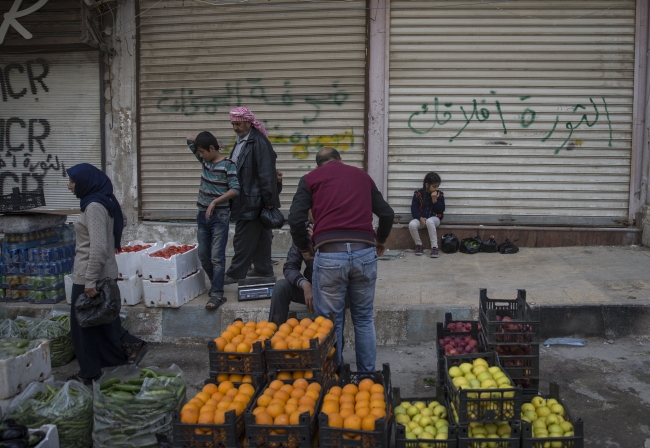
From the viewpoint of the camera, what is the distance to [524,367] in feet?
13.7

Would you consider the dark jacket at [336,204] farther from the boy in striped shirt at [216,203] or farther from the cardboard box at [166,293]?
the cardboard box at [166,293]

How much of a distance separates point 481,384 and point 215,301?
353cm

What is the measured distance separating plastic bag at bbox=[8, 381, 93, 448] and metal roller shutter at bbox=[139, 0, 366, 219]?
17.6 ft

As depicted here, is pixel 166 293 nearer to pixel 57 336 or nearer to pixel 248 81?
pixel 57 336

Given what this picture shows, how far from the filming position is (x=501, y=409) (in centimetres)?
332

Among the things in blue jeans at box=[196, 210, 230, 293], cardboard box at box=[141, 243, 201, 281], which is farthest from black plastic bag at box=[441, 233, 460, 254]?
cardboard box at box=[141, 243, 201, 281]

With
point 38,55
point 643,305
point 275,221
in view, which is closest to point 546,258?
point 643,305

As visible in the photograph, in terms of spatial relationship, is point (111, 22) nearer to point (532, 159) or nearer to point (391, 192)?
point (391, 192)

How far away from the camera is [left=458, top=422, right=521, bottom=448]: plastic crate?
320 centimetres

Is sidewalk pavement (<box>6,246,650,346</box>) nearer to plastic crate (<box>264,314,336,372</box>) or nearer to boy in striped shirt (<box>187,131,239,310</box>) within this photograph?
boy in striped shirt (<box>187,131,239,310</box>)

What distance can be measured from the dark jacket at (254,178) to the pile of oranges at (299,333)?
95.1 inches

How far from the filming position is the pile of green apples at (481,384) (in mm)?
3328

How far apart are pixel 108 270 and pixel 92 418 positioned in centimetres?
138

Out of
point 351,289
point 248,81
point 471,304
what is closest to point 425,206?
point 471,304
